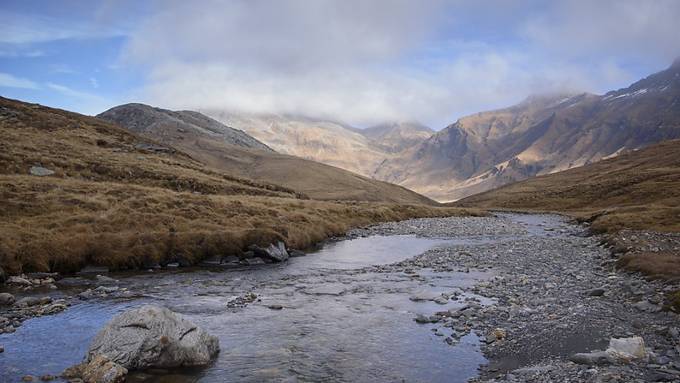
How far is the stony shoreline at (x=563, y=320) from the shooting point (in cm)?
1324

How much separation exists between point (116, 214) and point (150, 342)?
2492cm

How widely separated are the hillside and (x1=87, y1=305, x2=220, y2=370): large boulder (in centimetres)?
1488

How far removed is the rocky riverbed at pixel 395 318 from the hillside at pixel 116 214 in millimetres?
3025

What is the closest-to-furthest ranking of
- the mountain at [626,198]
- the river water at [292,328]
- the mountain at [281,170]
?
the river water at [292,328] < the mountain at [626,198] < the mountain at [281,170]

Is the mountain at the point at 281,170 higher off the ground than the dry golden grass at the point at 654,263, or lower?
higher

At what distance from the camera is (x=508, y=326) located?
18.0 metres

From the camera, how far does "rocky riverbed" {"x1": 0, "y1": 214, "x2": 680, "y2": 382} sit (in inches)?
569

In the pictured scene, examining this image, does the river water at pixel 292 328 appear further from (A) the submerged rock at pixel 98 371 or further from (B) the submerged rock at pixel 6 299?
(B) the submerged rock at pixel 6 299

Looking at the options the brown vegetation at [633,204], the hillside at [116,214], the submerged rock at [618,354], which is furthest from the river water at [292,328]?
the brown vegetation at [633,204]

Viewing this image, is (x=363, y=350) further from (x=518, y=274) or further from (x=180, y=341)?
(x=518, y=274)

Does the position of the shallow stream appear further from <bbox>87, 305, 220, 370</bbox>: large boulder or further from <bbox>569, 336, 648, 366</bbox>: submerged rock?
<bbox>569, 336, 648, 366</bbox>: submerged rock

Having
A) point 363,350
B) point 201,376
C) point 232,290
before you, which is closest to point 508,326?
point 363,350

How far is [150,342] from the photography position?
14.6m

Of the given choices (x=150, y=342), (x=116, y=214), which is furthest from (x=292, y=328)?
(x=116, y=214)
